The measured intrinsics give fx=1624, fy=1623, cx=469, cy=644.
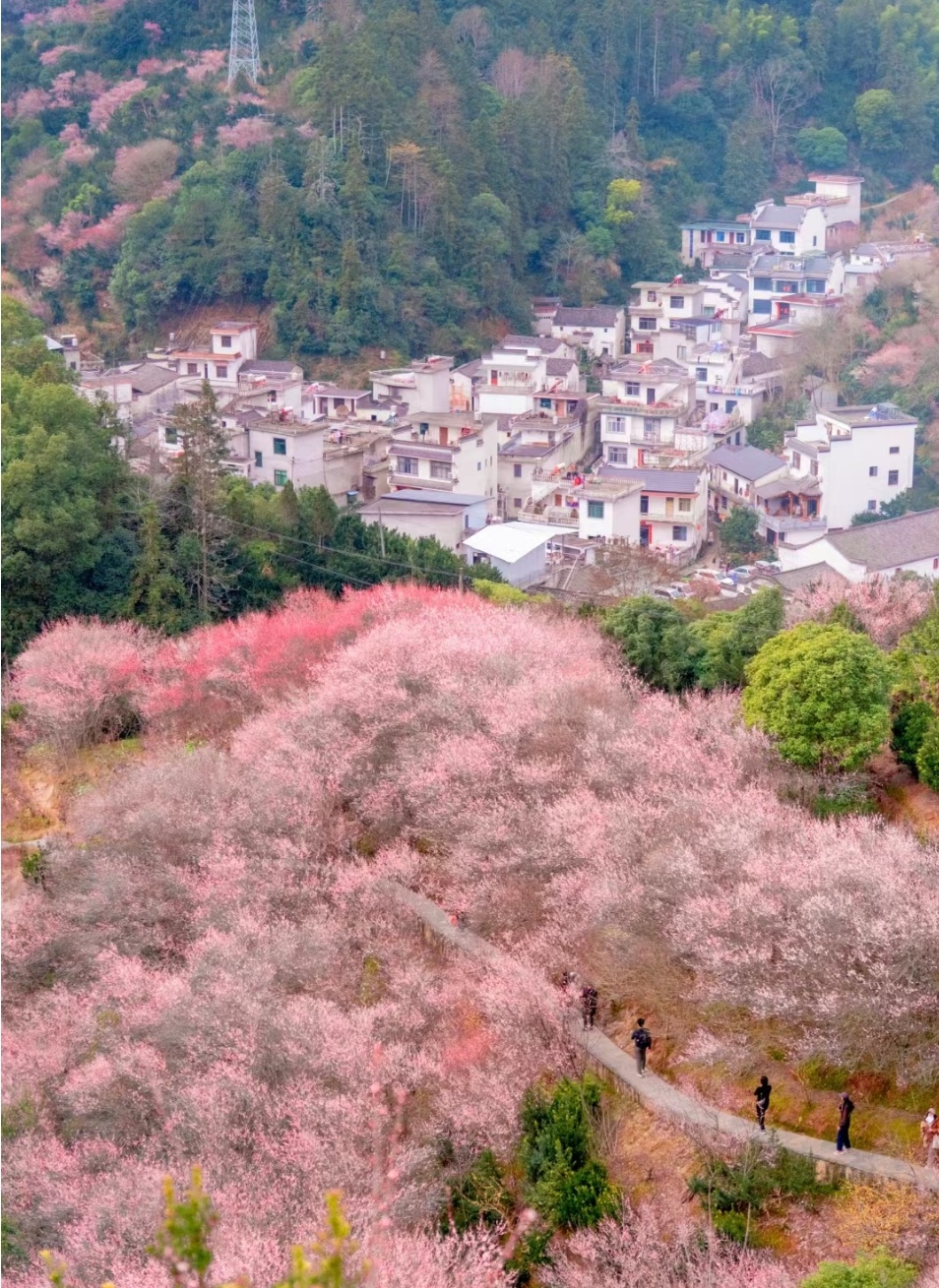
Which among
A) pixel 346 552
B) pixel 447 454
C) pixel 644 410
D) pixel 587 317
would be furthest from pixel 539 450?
pixel 346 552

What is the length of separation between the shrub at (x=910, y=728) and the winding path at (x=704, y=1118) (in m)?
3.59

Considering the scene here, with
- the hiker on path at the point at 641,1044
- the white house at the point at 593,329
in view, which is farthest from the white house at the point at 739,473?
the hiker on path at the point at 641,1044

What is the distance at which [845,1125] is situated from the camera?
9094 mm

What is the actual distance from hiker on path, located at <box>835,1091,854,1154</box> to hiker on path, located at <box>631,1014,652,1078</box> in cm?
130

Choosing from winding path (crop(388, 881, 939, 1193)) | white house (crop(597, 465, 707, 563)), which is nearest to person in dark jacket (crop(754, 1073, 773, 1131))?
winding path (crop(388, 881, 939, 1193))

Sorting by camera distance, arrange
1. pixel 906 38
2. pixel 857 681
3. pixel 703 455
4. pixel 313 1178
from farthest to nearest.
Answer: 1. pixel 906 38
2. pixel 703 455
3. pixel 857 681
4. pixel 313 1178

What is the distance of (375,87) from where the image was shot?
119 ft

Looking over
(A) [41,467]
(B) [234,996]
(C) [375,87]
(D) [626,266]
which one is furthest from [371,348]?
(B) [234,996]

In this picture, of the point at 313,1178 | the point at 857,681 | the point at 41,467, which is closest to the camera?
the point at 313,1178

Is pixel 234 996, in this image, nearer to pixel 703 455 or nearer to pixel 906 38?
pixel 703 455

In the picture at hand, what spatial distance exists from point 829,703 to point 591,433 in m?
21.3

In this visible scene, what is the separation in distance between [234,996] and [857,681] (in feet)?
16.7

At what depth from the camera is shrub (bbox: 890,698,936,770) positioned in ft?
40.9

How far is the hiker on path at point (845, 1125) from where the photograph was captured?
29.7 ft
